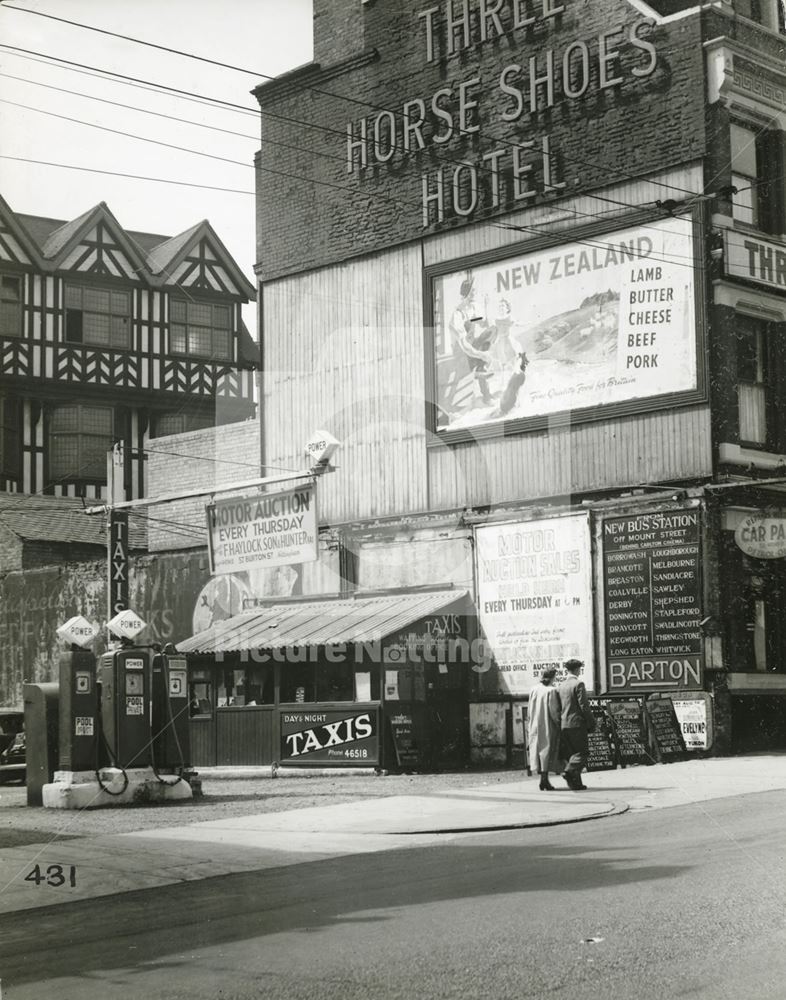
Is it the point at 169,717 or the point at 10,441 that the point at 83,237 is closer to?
the point at 10,441

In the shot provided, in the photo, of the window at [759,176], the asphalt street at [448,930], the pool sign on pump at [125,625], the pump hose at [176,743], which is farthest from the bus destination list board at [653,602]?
the asphalt street at [448,930]

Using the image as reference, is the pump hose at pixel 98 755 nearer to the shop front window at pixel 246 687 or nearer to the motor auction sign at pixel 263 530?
the motor auction sign at pixel 263 530

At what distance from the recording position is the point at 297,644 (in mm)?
26062

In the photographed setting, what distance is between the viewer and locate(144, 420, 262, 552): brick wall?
34.7 meters

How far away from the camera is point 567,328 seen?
26.1 m

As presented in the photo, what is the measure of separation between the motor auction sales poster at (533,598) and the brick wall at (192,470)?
9.17 meters

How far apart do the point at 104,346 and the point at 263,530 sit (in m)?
20.7

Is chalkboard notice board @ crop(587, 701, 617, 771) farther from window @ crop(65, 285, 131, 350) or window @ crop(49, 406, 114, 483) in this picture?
window @ crop(65, 285, 131, 350)

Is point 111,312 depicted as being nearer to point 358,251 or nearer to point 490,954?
point 358,251

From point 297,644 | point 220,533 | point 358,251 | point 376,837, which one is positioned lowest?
point 376,837

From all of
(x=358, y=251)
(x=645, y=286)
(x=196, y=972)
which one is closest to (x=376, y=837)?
(x=196, y=972)

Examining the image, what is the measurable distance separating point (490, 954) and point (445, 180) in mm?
23122

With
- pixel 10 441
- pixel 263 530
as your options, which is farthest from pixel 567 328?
pixel 10 441

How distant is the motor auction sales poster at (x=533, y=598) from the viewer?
2525 centimetres
